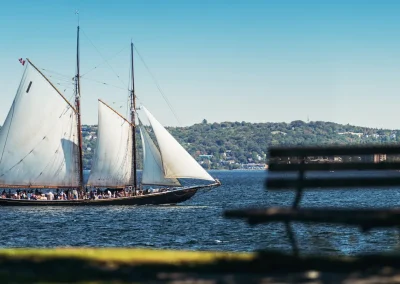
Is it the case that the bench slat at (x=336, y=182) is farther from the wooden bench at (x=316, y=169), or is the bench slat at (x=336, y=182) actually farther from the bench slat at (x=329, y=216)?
the bench slat at (x=329, y=216)

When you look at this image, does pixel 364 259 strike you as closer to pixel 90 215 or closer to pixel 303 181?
pixel 303 181

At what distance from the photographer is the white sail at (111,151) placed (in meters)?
97.9

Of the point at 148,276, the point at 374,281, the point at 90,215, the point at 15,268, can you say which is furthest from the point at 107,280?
the point at 90,215

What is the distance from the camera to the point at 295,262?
11.4 meters

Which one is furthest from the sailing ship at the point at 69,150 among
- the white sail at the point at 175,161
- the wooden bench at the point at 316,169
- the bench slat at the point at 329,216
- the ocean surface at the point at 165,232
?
the bench slat at the point at 329,216

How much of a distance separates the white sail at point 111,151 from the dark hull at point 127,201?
260cm

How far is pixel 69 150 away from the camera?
9769 centimetres

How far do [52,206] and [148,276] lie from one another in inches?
3639

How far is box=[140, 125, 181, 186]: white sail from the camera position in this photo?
95375 mm

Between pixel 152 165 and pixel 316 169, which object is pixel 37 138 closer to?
pixel 152 165

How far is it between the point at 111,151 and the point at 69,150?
421cm

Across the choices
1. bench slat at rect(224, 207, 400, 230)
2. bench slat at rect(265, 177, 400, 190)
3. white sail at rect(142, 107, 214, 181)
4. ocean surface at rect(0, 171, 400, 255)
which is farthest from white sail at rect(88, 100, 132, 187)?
bench slat at rect(224, 207, 400, 230)

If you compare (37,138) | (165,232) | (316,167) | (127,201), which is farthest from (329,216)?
(127,201)

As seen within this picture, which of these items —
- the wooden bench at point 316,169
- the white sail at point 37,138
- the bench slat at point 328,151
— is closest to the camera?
the wooden bench at point 316,169
